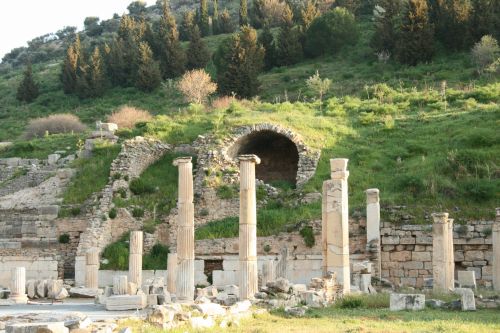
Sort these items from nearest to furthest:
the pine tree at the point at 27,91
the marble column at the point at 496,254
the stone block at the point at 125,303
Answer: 1. the stone block at the point at 125,303
2. the marble column at the point at 496,254
3. the pine tree at the point at 27,91

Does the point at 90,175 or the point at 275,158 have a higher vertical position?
the point at 275,158

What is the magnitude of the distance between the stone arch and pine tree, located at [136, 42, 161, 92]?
83.3 feet

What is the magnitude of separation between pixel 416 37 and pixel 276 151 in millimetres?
19176

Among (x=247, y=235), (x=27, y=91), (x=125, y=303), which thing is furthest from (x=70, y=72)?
(x=247, y=235)

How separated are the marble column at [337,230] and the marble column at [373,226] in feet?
23.8

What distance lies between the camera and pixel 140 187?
3812 cm

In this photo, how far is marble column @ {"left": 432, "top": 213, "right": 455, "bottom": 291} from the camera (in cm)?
2578

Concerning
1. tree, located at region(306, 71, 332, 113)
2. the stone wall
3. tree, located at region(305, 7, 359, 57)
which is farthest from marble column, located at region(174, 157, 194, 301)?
tree, located at region(305, 7, 359, 57)

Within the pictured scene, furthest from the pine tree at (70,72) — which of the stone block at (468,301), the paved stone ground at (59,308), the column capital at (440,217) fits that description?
the stone block at (468,301)

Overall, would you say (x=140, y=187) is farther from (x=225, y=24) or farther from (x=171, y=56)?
(x=225, y=24)

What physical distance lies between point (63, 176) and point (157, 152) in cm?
433

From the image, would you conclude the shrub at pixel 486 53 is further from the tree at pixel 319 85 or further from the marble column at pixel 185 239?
the marble column at pixel 185 239

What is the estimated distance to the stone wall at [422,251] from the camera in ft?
101

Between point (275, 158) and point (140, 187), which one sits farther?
point (275, 158)
